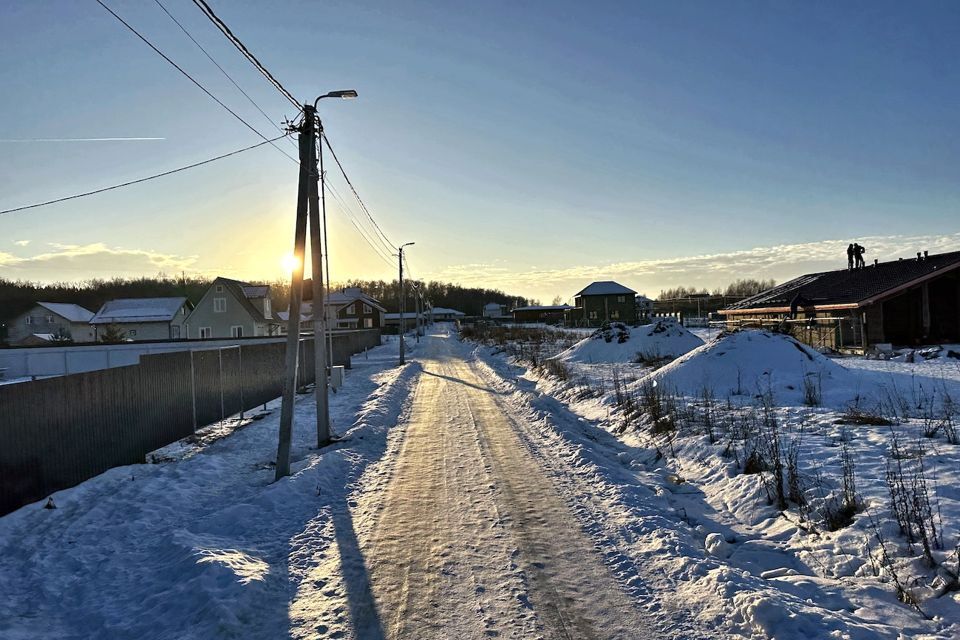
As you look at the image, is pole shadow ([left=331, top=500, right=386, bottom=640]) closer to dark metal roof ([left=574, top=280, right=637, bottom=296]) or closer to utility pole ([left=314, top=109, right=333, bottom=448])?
utility pole ([left=314, top=109, right=333, bottom=448])

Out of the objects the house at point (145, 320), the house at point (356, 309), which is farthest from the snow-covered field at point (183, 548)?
the house at point (356, 309)

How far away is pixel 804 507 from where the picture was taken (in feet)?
19.6

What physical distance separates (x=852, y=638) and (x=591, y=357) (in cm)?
2487

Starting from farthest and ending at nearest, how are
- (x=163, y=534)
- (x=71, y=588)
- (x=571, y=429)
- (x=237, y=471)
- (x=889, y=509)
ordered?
1. (x=571, y=429)
2. (x=237, y=471)
3. (x=163, y=534)
4. (x=889, y=509)
5. (x=71, y=588)

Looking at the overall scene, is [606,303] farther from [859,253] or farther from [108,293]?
[108,293]

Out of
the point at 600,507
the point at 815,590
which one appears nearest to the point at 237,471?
the point at 600,507

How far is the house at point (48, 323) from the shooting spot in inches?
2414

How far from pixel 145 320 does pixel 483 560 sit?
187ft

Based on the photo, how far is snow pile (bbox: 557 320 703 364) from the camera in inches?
1057

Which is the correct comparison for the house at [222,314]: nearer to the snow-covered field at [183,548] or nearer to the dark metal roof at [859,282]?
the dark metal roof at [859,282]

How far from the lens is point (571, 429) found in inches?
451

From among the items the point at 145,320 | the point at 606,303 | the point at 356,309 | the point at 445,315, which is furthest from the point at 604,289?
the point at 445,315

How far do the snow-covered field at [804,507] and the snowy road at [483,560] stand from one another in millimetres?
766

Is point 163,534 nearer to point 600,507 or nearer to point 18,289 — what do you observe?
point 600,507
